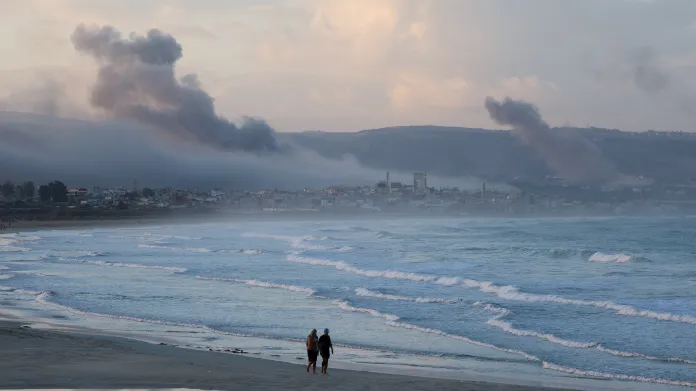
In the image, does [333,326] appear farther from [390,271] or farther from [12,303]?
[390,271]

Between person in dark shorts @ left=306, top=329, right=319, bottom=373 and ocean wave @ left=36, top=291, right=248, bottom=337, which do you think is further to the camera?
ocean wave @ left=36, top=291, right=248, bottom=337

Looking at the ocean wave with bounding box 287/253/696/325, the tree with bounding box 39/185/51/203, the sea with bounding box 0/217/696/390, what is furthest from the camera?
the tree with bounding box 39/185/51/203

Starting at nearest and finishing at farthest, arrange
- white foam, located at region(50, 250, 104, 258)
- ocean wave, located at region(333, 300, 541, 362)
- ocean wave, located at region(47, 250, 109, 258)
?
ocean wave, located at region(333, 300, 541, 362) < ocean wave, located at region(47, 250, 109, 258) < white foam, located at region(50, 250, 104, 258)

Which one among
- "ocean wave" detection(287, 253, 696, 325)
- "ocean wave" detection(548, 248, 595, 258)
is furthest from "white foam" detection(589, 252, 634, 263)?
A: "ocean wave" detection(287, 253, 696, 325)

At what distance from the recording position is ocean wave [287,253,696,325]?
92.0ft

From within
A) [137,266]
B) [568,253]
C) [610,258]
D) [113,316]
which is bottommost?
[113,316]

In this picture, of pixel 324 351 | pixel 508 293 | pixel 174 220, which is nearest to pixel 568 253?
pixel 508 293

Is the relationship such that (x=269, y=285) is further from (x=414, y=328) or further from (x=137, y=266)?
(x=414, y=328)

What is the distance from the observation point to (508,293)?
34.8m

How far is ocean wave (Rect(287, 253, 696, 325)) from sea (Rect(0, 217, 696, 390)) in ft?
0.31

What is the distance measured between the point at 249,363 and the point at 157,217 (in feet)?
456

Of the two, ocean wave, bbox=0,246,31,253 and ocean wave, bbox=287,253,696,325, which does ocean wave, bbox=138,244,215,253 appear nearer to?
ocean wave, bbox=0,246,31,253

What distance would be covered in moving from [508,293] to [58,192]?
160m

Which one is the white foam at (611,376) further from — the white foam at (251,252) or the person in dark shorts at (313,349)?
the white foam at (251,252)
